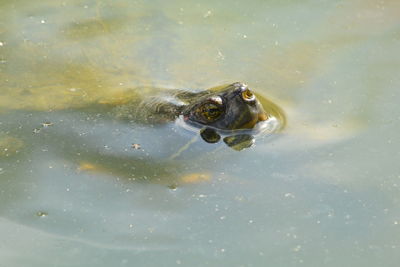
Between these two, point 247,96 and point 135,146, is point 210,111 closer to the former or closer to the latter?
point 247,96

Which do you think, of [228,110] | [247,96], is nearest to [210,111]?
[228,110]

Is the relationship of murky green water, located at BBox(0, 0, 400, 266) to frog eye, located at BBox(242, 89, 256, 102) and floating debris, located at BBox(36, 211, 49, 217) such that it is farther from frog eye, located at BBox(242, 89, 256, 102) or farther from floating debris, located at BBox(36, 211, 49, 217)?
frog eye, located at BBox(242, 89, 256, 102)

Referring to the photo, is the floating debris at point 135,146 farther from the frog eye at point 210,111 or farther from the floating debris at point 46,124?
the floating debris at point 46,124

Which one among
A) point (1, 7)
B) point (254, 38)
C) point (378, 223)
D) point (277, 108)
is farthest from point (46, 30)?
point (378, 223)

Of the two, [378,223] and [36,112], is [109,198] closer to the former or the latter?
[36,112]

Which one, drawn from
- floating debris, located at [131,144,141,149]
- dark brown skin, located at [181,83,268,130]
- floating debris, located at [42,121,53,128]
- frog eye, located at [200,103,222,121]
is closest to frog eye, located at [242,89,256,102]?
dark brown skin, located at [181,83,268,130]
